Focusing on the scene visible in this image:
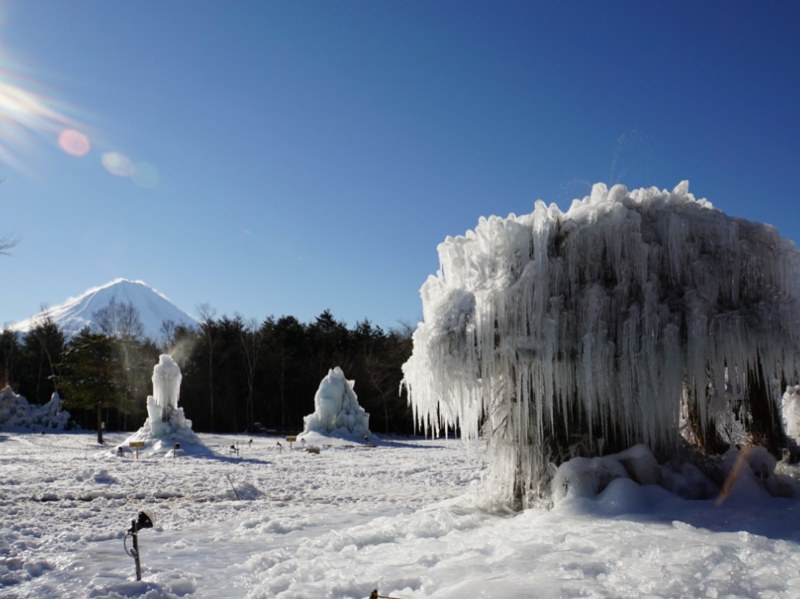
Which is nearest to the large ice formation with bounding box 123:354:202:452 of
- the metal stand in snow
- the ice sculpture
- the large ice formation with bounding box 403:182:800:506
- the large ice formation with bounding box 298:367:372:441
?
the ice sculpture

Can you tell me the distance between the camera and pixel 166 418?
20.6 m

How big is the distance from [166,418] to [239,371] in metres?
17.7

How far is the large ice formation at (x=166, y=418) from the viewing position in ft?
65.0

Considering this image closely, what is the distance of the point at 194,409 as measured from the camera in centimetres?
3653

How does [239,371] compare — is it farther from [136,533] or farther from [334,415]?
[136,533]

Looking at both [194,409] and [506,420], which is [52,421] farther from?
[506,420]

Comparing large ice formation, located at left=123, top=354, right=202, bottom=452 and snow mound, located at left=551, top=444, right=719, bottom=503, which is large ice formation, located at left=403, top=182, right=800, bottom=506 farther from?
large ice formation, located at left=123, top=354, right=202, bottom=452

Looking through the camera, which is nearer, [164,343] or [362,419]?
[362,419]

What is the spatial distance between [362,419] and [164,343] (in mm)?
22978

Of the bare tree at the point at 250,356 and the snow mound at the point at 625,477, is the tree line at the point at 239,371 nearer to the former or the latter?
the bare tree at the point at 250,356

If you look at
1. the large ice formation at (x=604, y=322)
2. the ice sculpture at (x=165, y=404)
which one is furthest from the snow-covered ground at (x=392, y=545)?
the ice sculpture at (x=165, y=404)

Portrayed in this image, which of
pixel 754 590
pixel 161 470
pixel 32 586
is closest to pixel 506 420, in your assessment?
pixel 754 590

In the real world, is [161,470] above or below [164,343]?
below

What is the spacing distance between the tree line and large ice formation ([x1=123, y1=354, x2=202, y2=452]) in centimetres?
1317
